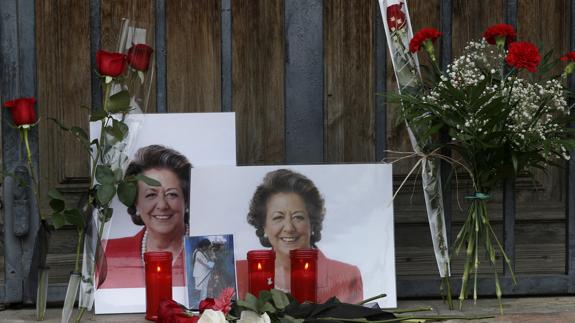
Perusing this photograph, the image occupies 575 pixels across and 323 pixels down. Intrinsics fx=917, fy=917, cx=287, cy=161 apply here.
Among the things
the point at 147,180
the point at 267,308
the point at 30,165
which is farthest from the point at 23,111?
the point at 267,308

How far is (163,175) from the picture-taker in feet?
8.13

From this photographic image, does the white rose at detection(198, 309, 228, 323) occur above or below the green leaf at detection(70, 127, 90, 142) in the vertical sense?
below

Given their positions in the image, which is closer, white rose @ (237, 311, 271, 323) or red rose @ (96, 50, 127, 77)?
white rose @ (237, 311, 271, 323)

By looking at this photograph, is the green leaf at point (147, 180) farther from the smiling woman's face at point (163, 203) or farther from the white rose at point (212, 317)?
the white rose at point (212, 317)

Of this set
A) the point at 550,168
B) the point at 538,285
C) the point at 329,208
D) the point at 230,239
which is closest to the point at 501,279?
the point at 538,285

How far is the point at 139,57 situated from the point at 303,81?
1.53ft

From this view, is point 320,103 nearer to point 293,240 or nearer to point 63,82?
point 293,240

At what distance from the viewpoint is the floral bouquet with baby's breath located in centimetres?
231

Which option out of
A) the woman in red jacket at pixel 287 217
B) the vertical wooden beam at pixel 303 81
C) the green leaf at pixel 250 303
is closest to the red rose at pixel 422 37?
the vertical wooden beam at pixel 303 81

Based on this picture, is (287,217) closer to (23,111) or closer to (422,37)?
(422,37)

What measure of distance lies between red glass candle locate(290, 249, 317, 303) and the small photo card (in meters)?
0.17

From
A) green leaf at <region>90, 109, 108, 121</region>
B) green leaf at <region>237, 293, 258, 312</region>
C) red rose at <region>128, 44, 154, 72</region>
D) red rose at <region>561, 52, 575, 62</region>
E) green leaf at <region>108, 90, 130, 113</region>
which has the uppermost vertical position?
red rose at <region>128, 44, 154, 72</region>

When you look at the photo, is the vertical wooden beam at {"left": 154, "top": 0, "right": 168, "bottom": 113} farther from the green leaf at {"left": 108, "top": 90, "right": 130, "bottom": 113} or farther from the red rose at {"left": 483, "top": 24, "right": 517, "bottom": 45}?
the red rose at {"left": 483, "top": 24, "right": 517, "bottom": 45}

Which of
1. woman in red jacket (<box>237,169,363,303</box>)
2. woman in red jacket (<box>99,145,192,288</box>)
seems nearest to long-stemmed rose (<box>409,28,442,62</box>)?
woman in red jacket (<box>237,169,363,303</box>)
